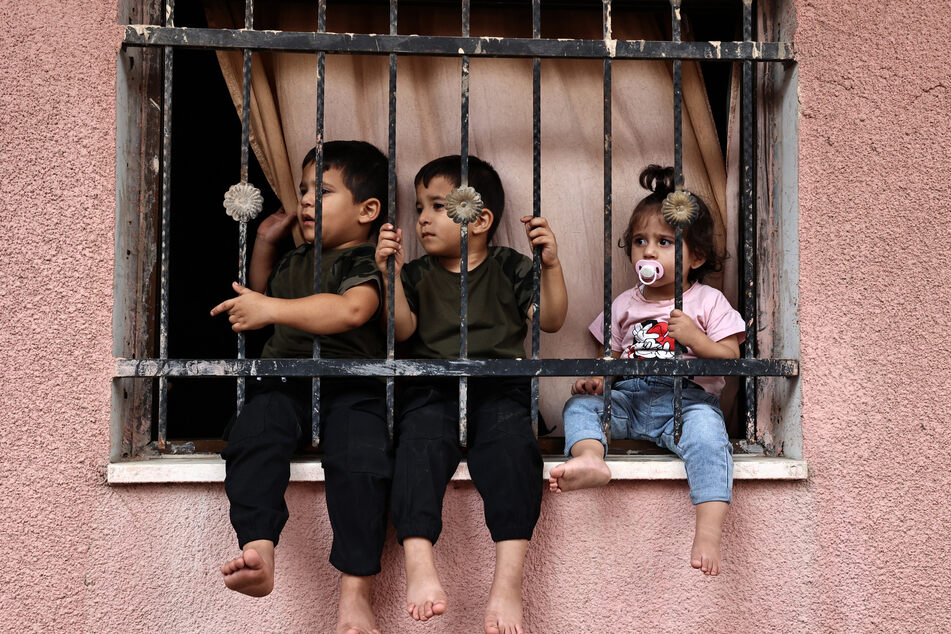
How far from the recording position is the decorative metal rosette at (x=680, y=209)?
7.00ft

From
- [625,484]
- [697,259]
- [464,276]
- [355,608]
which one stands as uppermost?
[697,259]

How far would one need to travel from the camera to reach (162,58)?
2367mm

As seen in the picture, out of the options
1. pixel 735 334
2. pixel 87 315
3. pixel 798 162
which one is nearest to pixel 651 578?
pixel 735 334

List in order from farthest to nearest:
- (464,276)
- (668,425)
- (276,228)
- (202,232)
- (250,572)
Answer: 1. (202,232)
2. (276,228)
3. (668,425)
4. (464,276)
5. (250,572)

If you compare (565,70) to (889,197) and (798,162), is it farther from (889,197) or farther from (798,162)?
(889,197)

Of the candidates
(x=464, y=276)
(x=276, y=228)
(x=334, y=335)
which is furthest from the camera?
(x=276, y=228)

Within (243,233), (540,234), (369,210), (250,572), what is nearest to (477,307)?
(540,234)

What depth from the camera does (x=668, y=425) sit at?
2281mm

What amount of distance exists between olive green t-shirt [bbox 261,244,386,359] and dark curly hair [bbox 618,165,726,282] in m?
0.86

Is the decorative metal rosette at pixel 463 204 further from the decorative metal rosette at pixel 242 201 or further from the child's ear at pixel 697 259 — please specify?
the child's ear at pixel 697 259

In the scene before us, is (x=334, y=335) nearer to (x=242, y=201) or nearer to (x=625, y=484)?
(x=242, y=201)

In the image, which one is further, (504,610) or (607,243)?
(607,243)

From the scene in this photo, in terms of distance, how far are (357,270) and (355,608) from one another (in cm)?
92

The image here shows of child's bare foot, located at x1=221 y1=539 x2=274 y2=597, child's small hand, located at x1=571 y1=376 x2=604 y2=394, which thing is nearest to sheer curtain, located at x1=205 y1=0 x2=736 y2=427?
child's small hand, located at x1=571 y1=376 x2=604 y2=394
